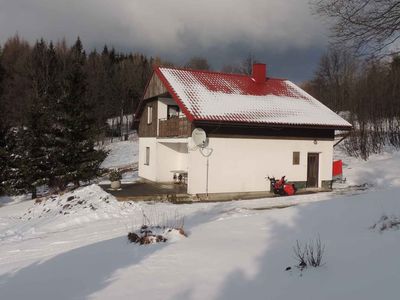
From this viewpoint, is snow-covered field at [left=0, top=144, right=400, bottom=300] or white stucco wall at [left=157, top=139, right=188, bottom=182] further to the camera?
white stucco wall at [left=157, top=139, right=188, bottom=182]

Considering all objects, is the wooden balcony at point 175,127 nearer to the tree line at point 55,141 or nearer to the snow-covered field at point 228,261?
the tree line at point 55,141

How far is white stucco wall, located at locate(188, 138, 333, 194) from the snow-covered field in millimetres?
6170

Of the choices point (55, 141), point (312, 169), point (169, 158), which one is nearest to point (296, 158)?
point (312, 169)

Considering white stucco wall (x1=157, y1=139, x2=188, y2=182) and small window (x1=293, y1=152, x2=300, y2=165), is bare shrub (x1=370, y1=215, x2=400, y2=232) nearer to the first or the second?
small window (x1=293, y1=152, x2=300, y2=165)

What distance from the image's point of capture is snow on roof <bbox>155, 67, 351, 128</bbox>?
18.8m

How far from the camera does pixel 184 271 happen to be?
6.18 meters

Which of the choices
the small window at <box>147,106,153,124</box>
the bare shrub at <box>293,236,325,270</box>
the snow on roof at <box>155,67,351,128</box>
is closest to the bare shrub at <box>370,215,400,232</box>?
the bare shrub at <box>293,236,325,270</box>

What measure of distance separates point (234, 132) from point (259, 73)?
23.1ft

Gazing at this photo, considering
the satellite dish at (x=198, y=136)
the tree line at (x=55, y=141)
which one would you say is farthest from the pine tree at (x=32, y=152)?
the satellite dish at (x=198, y=136)

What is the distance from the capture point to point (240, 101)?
68.1ft

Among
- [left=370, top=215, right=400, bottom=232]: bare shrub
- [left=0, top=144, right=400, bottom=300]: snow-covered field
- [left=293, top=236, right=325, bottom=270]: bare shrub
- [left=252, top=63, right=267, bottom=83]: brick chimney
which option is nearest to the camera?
[left=0, top=144, right=400, bottom=300]: snow-covered field

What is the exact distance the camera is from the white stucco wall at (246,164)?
719 inches

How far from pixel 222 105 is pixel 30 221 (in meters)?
9.65

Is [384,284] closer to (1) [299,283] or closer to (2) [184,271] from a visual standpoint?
(1) [299,283]
